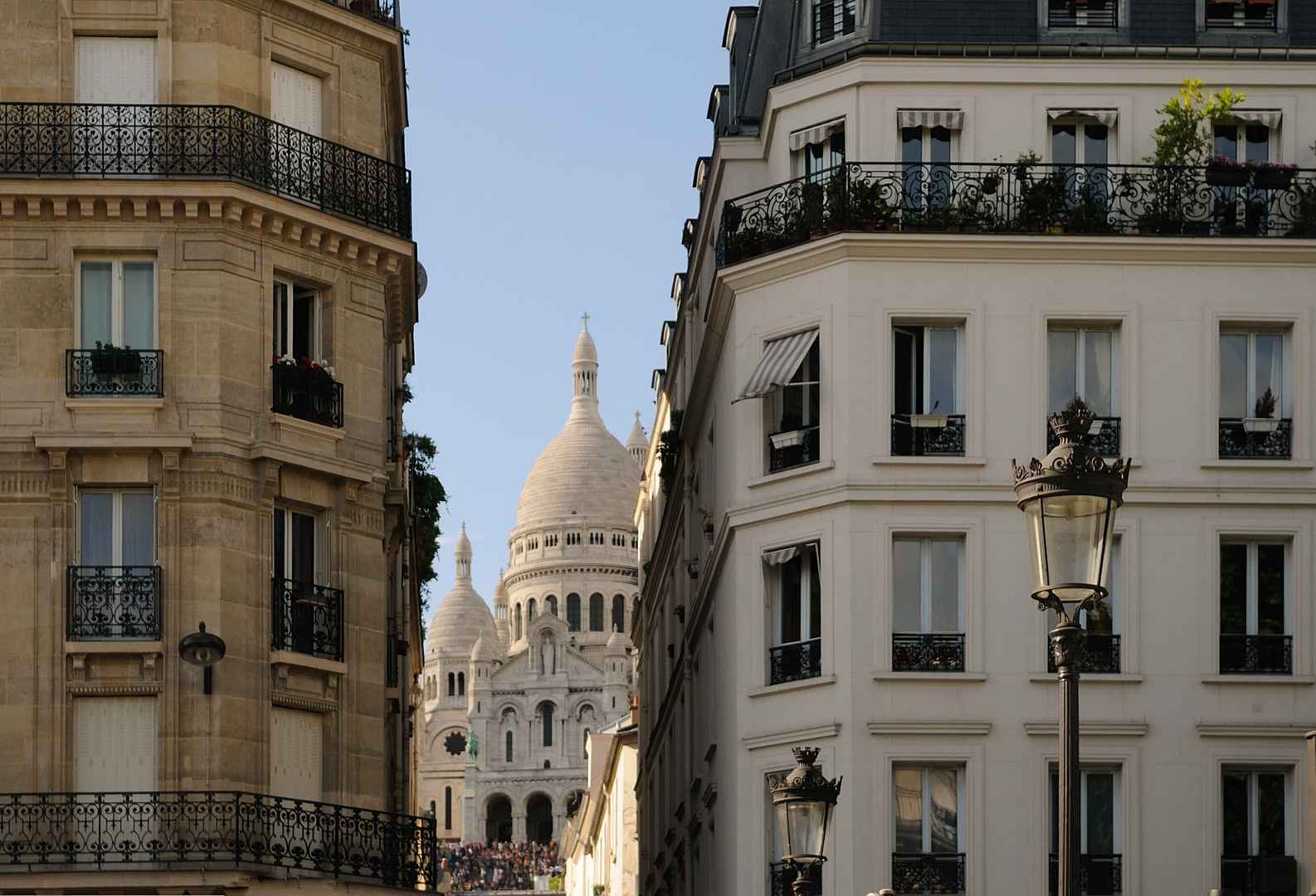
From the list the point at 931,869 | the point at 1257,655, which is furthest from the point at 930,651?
the point at 1257,655

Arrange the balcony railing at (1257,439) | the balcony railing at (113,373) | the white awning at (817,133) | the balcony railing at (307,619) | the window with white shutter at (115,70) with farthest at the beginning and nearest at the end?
the white awning at (817,133) < the balcony railing at (1257,439) < the window with white shutter at (115,70) < the balcony railing at (307,619) < the balcony railing at (113,373)

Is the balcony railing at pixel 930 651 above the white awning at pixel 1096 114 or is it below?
below

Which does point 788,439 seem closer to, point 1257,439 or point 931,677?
point 931,677

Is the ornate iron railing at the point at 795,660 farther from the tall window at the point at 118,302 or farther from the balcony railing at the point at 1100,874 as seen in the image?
the tall window at the point at 118,302

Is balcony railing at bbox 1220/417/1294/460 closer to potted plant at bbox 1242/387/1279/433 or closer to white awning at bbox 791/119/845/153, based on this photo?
potted plant at bbox 1242/387/1279/433

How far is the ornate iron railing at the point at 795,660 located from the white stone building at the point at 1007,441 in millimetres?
41

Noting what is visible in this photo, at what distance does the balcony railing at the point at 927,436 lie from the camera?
31.7 meters

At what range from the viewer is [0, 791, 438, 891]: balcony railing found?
28500 millimetres

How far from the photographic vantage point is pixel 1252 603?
3145 centimetres

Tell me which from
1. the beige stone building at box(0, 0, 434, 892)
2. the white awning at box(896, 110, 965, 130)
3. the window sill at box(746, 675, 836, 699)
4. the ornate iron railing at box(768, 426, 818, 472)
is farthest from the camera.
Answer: the white awning at box(896, 110, 965, 130)

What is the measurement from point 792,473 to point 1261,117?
7.74m

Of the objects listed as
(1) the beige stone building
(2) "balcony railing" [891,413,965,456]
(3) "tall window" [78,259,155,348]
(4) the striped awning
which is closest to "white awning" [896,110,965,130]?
(4) the striped awning

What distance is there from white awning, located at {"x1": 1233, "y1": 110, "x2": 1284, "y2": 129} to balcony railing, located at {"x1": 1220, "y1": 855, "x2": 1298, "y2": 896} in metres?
9.49

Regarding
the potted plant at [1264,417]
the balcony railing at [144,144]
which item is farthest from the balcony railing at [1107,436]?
the balcony railing at [144,144]
